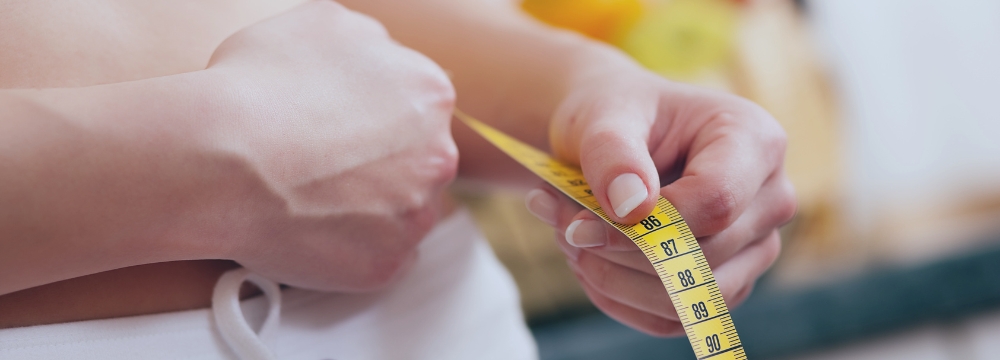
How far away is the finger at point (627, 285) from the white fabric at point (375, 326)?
171mm

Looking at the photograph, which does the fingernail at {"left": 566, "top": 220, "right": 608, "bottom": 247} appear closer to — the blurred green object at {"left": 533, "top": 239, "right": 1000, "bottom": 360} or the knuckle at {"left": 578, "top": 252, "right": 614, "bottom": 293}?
the knuckle at {"left": 578, "top": 252, "right": 614, "bottom": 293}

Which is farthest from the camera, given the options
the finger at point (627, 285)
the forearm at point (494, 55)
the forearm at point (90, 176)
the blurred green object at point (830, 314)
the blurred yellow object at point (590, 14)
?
the blurred yellow object at point (590, 14)

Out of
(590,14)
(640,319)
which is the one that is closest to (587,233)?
(640,319)

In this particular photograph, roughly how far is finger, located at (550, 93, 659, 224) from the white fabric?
0.70 feet

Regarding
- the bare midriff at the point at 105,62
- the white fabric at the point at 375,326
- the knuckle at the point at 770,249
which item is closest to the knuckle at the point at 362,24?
the bare midriff at the point at 105,62

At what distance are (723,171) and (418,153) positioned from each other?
272 mm

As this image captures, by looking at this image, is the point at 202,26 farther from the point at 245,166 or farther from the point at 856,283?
the point at 856,283

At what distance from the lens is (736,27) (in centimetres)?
190

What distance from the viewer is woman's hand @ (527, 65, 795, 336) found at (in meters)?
0.57

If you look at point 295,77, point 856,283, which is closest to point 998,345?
point 856,283

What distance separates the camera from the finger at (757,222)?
62cm

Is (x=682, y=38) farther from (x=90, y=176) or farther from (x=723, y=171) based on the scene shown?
(x=90, y=176)

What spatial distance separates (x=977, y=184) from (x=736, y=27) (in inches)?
42.4

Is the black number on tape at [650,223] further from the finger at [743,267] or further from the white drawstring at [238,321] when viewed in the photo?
the white drawstring at [238,321]
